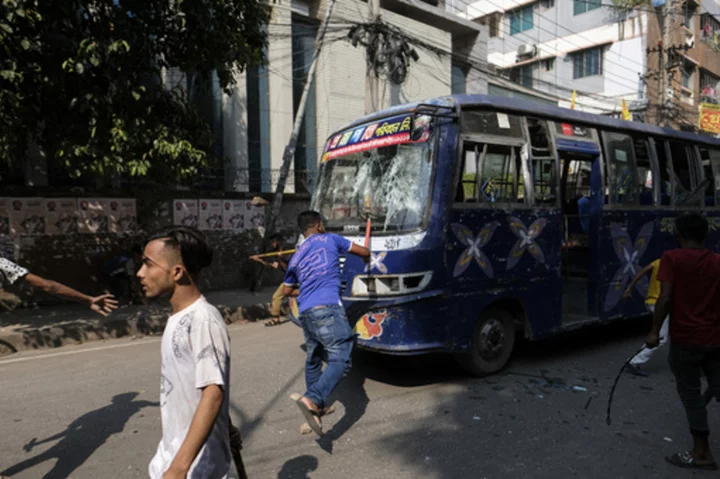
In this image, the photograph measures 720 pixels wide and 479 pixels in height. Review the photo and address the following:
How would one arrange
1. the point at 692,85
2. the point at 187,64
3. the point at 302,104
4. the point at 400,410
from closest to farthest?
the point at 400,410 < the point at 187,64 < the point at 302,104 < the point at 692,85

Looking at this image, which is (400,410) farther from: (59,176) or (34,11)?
(59,176)

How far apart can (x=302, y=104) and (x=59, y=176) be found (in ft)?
16.0

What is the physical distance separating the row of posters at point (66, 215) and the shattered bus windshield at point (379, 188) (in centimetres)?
530

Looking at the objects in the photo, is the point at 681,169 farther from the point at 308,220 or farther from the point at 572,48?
the point at 572,48

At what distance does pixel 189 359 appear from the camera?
1.78 meters

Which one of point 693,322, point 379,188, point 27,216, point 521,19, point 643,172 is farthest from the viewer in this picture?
point 521,19

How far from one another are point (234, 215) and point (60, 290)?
8.16 meters

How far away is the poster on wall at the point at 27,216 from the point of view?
8508 mm

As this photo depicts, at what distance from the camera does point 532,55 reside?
91.9ft

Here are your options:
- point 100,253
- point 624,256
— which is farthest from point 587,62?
point 100,253

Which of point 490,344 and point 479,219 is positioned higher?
point 479,219

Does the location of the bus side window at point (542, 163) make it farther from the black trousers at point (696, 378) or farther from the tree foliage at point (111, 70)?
the tree foliage at point (111, 70)

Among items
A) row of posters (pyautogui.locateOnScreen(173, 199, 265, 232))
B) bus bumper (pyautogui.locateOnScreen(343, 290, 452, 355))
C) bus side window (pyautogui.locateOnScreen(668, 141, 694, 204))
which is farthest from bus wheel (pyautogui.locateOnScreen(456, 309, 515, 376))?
row of posters (pyautogui.locateOnScreen(173, 199, 265, 232))

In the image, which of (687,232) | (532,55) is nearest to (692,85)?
(532,55)
